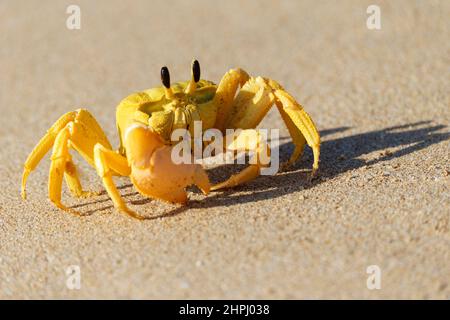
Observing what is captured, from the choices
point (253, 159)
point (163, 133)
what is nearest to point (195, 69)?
point (163, 133)

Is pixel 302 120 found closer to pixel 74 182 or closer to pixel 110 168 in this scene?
pixel 110 168

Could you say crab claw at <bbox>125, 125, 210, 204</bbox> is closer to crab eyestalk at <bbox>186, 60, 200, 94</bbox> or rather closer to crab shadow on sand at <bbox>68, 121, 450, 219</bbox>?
crab shadow on sand at <bbox>68, 121, 450, 219</bbox>

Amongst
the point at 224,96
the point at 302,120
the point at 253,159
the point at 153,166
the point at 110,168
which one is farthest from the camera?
the point at 224,96

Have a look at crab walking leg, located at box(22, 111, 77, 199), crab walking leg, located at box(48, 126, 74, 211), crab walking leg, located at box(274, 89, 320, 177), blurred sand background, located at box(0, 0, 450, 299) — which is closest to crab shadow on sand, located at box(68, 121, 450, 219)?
blurred sand background, located at box(0, 0, 450, 299)

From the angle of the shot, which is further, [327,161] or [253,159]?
[327,161]

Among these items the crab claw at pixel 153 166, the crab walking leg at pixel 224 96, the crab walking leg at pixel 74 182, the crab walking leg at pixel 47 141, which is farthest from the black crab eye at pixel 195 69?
the crab walking leg at pixel 74 182

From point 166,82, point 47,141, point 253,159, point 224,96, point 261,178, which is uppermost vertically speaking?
point 166,82
